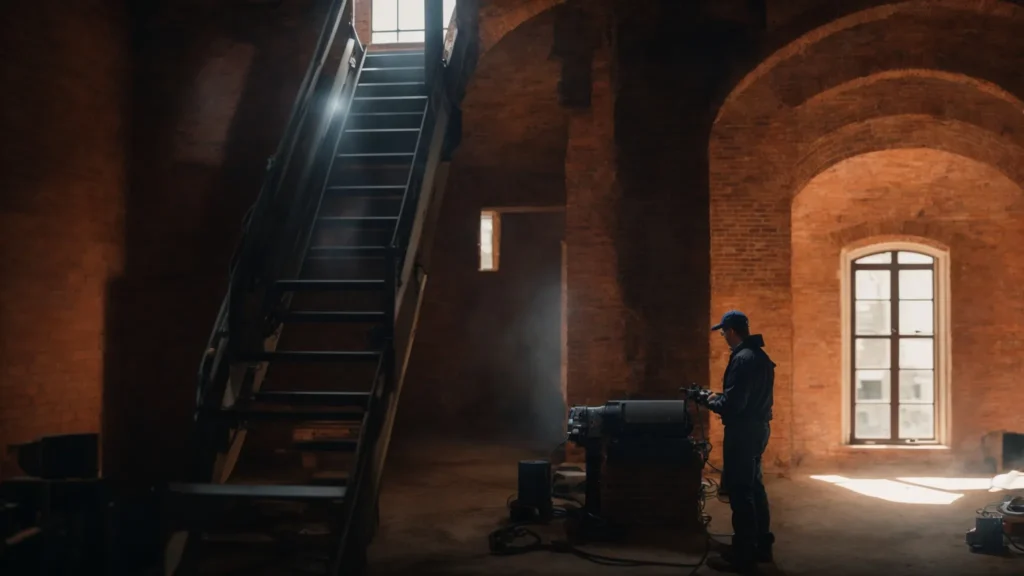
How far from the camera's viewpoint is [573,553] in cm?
673

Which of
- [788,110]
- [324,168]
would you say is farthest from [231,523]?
[788,110]

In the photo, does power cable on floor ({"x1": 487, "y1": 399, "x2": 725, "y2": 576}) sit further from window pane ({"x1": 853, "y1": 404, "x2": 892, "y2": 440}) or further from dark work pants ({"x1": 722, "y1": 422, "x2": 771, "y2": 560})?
window pane ({"x1": 853, "y1": 404, "x2": 892, "y2": 440})

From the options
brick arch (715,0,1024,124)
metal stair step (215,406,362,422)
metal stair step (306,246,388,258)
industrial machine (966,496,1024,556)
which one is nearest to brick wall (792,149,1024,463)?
brick arch (715,0,1024,124)

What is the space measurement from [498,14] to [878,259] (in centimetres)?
722

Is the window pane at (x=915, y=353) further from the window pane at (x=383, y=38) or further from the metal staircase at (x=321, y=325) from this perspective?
the window pane at (x=383, y=38)

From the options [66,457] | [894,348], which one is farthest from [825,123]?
[66,457]

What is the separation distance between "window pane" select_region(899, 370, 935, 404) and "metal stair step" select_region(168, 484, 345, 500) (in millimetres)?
10494

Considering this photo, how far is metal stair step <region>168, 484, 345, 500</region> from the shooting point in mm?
5133

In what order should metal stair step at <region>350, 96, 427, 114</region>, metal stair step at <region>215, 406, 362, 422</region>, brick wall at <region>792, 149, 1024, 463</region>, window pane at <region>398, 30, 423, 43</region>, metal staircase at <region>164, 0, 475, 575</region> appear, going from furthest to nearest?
brick wall at <region>792, 149, 1024, 463</region>, window pane at <region>398, 30, 423, 43</region>, metal stair step at <region>350, 96, 427, 114</region>, metal stair step at <region>215, 406, 362, 422</region>, metal staircase at <region>164, 0, 475, 575</region>

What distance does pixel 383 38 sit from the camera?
11.7 m

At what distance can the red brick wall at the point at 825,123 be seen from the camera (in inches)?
420

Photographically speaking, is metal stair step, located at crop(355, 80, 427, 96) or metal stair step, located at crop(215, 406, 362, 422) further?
metal stair step, located at crop(355, 80, 427, 96)

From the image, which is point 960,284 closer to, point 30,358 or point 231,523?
point 231,523

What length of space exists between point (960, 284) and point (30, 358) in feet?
38.2
